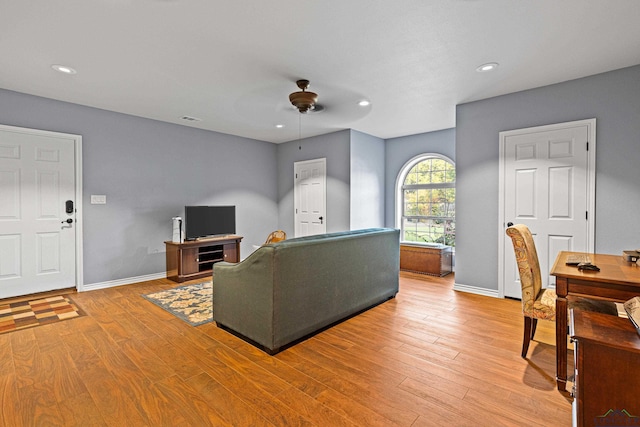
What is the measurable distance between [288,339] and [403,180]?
4634 mm

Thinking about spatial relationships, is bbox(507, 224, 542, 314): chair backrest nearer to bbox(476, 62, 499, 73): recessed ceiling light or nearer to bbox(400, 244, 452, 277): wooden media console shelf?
bbox(476, 62, 499, 73): recessed ceiling light

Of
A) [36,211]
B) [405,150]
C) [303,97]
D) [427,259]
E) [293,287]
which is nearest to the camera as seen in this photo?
[293,287]

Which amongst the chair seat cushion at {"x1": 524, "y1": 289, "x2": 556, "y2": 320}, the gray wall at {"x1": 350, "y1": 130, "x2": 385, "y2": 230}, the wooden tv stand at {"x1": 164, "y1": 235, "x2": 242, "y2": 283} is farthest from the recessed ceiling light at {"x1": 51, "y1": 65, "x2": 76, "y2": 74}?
the chair seat cushion at {"x1": 524, "y1": 289, "x2": 556, "y2": 320}

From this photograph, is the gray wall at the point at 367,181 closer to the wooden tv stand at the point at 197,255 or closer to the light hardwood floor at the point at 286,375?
the wooden tv stand at the point at 197,255

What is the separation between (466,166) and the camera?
418 cm

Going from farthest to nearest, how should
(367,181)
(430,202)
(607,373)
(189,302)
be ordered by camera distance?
(430,202), (367,181), (189,302), (607,373)

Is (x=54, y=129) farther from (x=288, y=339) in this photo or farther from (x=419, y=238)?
(x=419, y=238)

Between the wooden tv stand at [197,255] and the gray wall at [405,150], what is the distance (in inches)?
123

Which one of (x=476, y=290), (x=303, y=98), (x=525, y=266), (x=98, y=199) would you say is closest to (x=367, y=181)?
(x=476, y=290)

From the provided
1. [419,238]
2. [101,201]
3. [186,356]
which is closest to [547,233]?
[419,238]

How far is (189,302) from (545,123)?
4716 millimetres

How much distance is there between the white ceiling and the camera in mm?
2203

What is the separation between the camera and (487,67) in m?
3.10

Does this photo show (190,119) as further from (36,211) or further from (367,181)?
(367,181)
